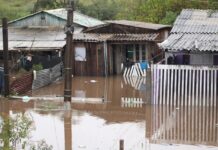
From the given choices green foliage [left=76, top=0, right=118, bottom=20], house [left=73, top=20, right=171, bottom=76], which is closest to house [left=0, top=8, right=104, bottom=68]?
house [left=73, top=20, right=171, bottom=76]

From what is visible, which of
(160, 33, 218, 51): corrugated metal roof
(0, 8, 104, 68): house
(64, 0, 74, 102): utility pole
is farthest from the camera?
(0, 8, 104, 68): house

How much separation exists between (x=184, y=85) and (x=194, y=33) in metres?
3.27

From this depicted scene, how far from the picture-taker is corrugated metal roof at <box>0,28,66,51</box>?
96.9 ft

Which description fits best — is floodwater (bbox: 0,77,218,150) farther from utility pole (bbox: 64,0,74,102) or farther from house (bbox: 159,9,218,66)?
house (bbox: 159,9,218,66)

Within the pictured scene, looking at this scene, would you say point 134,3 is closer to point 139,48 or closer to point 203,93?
point 139,48

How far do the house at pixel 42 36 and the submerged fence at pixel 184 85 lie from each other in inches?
340

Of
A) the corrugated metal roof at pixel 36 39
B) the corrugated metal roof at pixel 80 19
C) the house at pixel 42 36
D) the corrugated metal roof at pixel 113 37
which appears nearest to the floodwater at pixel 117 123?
the house at pixel 42 36

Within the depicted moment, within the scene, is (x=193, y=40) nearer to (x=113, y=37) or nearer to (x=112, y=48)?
(x=113, y=37)

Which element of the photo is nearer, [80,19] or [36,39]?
[36,39]

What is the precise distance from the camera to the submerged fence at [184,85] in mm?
20328

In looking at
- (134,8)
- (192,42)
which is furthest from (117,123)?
(134,8)

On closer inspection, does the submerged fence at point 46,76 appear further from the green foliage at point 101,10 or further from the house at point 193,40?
the green foliage at point 101,10

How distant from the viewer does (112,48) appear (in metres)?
30.7

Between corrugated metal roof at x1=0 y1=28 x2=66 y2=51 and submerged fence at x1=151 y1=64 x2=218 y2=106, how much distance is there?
989cm
